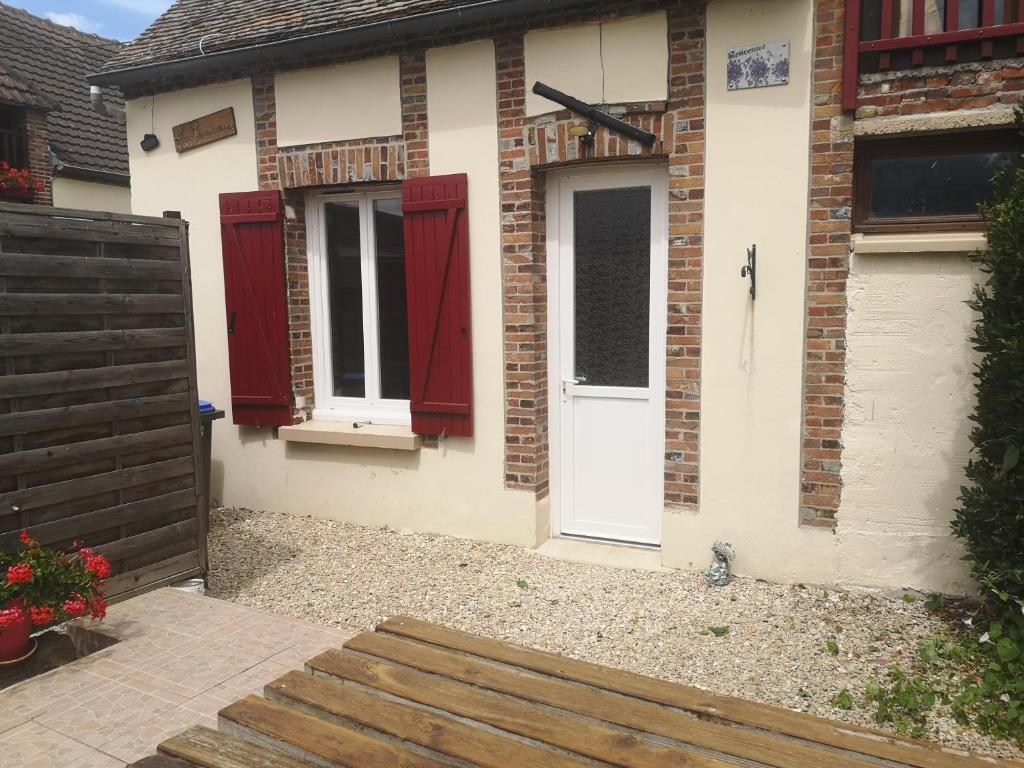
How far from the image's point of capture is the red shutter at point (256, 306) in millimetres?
6219

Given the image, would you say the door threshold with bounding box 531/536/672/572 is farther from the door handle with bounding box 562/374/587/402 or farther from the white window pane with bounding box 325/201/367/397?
the white window pane with bounding box 325/201/367/397

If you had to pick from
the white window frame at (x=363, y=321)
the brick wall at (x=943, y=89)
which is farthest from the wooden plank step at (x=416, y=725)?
the white window frame at (x=363, y=321)

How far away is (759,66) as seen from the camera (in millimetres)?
4570

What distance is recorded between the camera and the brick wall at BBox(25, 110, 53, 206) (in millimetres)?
11508

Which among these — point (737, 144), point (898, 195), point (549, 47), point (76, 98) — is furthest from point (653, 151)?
point (76, 98)

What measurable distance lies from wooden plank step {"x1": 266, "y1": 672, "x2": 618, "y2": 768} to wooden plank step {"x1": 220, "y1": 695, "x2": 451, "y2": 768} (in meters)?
0.04

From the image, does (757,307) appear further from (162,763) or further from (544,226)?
(162,763)

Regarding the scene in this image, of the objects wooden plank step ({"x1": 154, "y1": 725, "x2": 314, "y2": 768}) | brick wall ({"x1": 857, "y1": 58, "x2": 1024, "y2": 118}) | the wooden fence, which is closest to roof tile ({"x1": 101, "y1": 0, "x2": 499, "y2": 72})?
the wooden fence

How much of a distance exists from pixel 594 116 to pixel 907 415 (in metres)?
2.61

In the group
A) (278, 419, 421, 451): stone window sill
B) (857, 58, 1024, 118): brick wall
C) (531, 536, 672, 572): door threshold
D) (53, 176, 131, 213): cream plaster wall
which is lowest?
(531, 536, 672, 572): door threshold

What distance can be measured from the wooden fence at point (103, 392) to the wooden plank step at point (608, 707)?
7.92 ft

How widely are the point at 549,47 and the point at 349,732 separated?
4.47 m

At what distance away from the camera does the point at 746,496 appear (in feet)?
16.0

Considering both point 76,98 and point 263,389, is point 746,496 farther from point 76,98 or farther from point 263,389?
point 76,98
